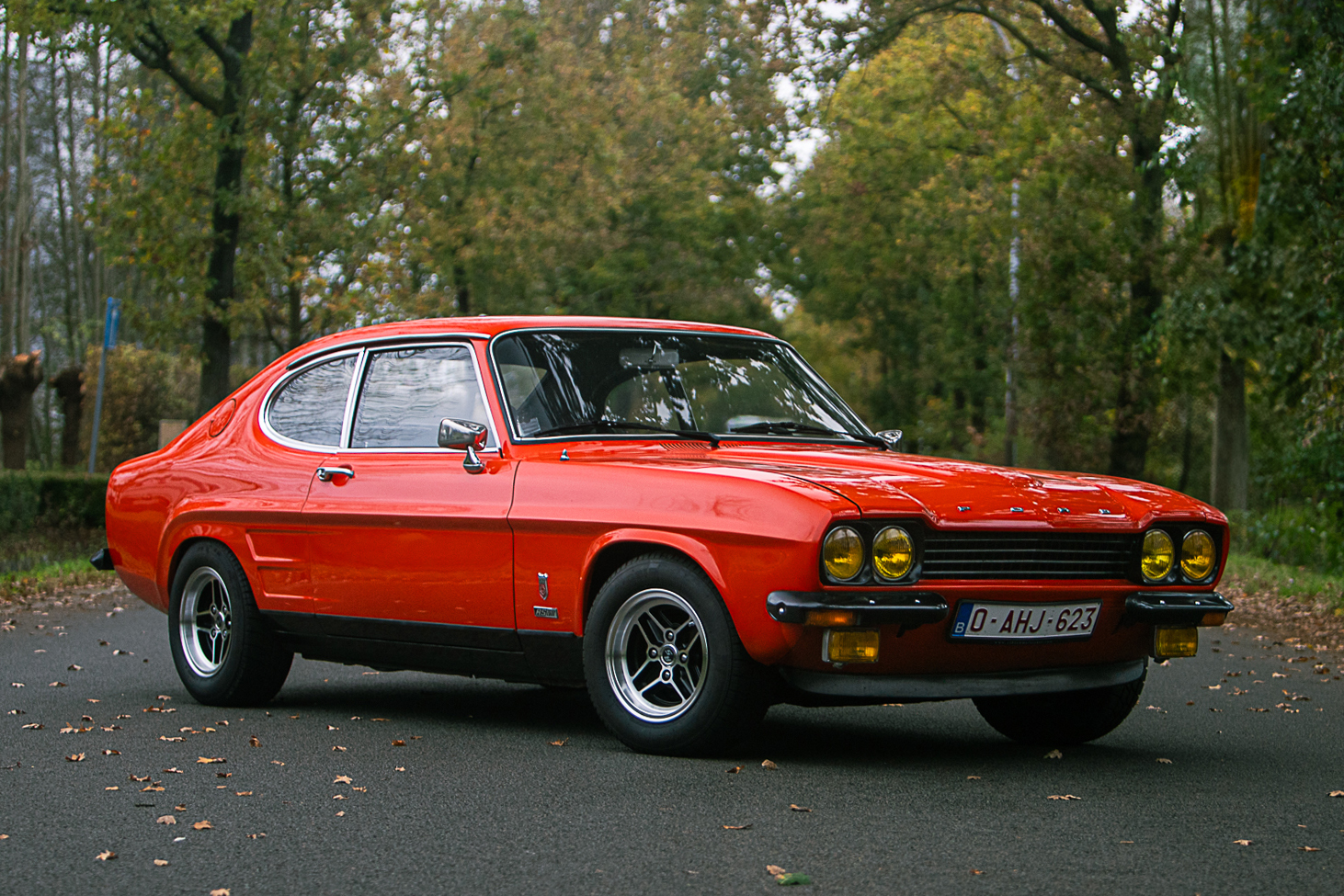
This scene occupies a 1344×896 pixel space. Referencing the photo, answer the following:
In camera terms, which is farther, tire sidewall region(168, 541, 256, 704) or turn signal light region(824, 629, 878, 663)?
tire sidewall region(168, 541, 256, 704)

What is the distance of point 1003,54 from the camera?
30.6 metres

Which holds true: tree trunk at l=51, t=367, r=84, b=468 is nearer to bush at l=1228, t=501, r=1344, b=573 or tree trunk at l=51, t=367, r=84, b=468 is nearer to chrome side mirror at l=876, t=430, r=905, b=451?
bush at l=1228, t=501, r=1344, b=573

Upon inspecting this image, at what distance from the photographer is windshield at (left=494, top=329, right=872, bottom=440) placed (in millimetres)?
6797

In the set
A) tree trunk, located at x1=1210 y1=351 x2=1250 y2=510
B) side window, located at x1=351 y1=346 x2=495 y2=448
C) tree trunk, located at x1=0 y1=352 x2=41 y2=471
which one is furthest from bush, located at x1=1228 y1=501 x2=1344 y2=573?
tree trunk, located at x1=0 y1=352 x2=41 y2=471

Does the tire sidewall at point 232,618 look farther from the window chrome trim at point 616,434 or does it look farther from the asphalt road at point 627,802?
the window chrome trim at point 616,434

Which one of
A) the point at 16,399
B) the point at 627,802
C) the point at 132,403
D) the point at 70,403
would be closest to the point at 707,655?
the point at 627,802

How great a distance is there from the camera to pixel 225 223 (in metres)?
22.2

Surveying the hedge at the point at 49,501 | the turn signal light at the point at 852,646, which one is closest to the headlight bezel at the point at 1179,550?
the turn signal light at the point at 852,646

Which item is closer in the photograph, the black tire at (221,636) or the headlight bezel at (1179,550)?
the headlight bezel at (1179,550)

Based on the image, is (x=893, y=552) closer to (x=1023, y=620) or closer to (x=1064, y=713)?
(x=1023, y=620)

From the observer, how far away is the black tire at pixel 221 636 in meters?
7.59

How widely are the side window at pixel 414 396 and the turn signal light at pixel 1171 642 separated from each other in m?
2.81

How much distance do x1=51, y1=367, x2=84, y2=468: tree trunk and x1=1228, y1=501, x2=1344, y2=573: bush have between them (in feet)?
63.7

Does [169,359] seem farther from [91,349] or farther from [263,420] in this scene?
[263,420]
